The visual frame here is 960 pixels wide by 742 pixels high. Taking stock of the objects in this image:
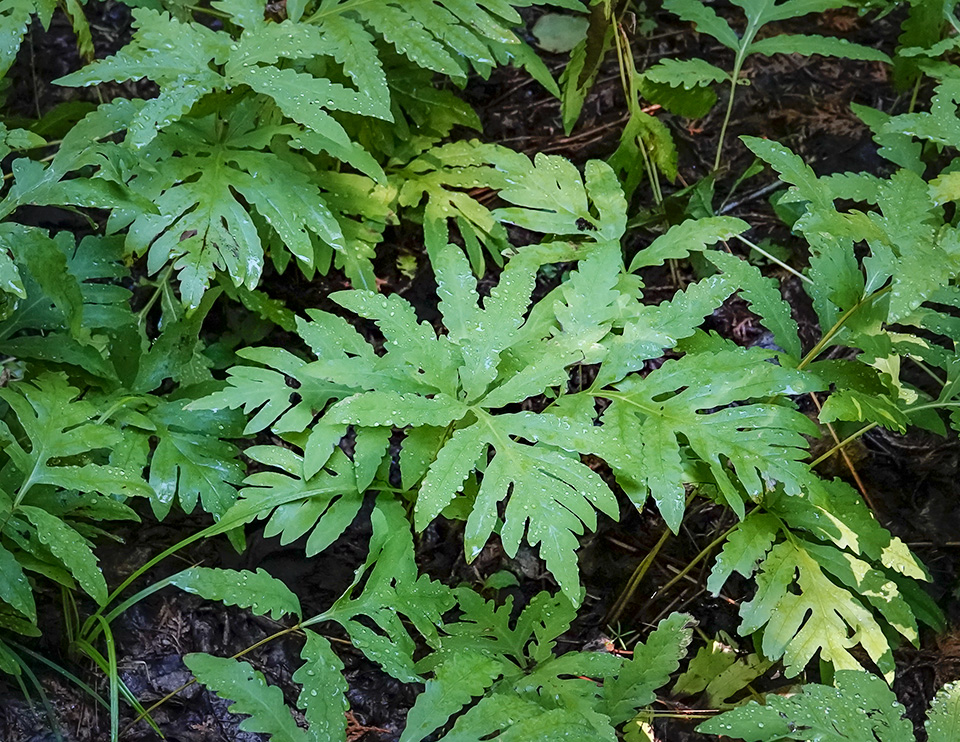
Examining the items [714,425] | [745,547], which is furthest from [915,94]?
[745,547]

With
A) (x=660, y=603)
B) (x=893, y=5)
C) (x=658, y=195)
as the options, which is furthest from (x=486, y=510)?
(x=893, y=5)

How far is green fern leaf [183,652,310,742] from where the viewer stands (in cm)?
172

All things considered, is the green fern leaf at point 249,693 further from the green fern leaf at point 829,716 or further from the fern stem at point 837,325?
the fern stem at point 837,325

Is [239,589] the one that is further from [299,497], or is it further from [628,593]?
[628,593]

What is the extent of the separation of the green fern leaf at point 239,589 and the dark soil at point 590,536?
1.26 feet

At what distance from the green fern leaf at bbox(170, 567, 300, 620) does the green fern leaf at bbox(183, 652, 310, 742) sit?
0.53ft

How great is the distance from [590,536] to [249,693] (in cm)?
120

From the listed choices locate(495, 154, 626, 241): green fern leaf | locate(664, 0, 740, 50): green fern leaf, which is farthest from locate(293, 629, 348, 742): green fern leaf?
locate(664, 0, 740, 50): green fern leaf

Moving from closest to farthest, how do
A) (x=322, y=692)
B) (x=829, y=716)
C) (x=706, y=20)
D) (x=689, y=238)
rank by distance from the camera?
(x=829, y=716) < (x=322, y=692) < (x=689, y=238) < (x=706, y=20)

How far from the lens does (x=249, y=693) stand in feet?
5.74

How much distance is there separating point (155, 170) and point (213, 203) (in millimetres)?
199

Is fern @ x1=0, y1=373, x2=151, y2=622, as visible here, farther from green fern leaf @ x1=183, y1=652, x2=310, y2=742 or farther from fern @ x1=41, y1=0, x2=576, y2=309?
fern @ x1=41, y1=0, x2=576, y2=309

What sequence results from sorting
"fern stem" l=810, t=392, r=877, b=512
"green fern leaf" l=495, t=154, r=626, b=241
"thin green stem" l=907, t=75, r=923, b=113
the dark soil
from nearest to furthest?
the dark soil < "green fern leaf" l=495, t=154, r=626, b=241 < "fern stem" l=810, t=392, r=877, b=512 < "thin green stem" l=907, t=75, r=923, b=113

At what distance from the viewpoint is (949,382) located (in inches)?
82.3
